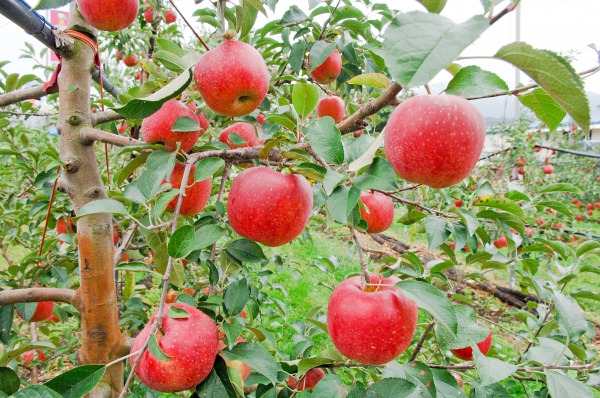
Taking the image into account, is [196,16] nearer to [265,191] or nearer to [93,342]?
[265,191]

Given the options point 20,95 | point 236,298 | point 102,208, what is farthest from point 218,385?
point 20,95

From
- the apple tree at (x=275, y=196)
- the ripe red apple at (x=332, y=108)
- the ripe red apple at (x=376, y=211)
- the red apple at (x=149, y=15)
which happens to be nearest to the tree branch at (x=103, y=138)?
the apple tree at (x=275, y=196)

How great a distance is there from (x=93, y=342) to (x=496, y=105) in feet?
45.3

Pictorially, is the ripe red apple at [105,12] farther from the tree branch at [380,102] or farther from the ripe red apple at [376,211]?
the ripe red apple at [376,211]

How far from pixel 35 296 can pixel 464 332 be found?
0.99 m

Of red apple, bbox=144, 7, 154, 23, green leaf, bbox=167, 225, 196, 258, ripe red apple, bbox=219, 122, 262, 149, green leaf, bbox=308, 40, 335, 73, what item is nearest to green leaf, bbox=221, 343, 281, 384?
green leaf, bbox=167, 225, 196, 258

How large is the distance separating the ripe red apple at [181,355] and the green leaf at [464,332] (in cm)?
50

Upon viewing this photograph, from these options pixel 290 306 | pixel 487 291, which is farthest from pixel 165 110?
pixel 487 291

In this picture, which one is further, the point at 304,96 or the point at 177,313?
the point at 304,96

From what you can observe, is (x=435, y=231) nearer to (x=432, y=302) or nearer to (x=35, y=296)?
(x=432, y=302)

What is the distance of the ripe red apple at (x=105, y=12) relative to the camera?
0.97m

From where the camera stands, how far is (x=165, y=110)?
35.4 inches

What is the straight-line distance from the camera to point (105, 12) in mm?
988

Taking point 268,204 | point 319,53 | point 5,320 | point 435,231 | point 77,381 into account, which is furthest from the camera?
point 319,53
